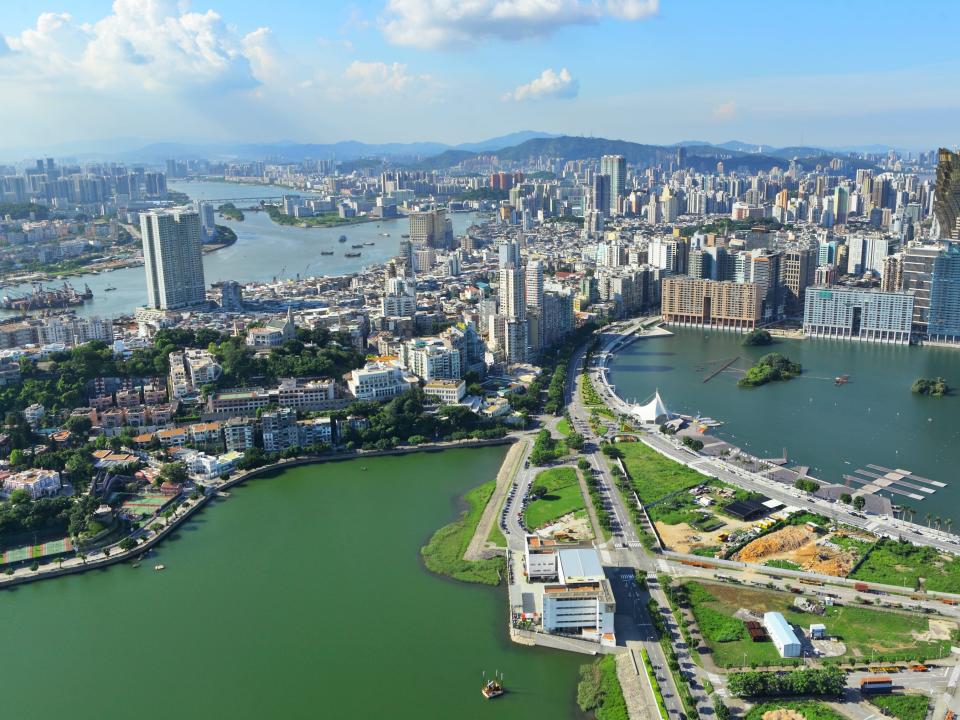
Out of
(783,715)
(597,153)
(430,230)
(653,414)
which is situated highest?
(597,153)

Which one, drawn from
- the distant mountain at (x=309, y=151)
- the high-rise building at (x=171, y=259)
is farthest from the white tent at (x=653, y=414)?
the distant mountain at (x=309, y=151)

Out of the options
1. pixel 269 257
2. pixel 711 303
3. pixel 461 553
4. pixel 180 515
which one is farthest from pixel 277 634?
pixel 269 257

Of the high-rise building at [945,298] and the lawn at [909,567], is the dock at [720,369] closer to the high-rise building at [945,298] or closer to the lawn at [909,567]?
the high-rise building at [945,298]

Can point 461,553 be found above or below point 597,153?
below

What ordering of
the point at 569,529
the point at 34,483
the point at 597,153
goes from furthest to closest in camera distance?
the point at 597,153, the point at 34,483, the point at 569,529

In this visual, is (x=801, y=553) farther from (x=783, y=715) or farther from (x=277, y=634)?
(x=277, y=634)

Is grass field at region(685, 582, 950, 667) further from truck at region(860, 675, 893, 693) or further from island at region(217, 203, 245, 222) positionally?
island at region(217, 203, 245, 222)
